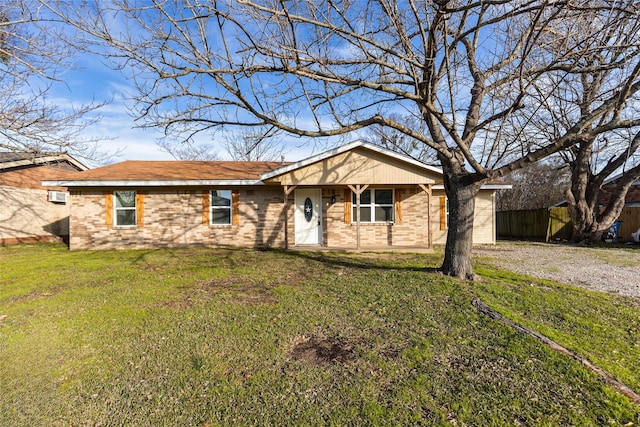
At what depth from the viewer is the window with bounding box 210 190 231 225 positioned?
1210 cm

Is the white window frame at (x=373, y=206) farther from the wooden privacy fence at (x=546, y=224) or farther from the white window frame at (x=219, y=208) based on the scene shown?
the wooden privacy fence at (x=546, y=224)

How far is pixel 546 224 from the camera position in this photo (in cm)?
1761

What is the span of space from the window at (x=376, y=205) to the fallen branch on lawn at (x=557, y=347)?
708cm

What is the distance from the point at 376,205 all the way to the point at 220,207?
5767 millimetres

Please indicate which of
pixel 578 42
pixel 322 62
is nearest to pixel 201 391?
pixel 322 62

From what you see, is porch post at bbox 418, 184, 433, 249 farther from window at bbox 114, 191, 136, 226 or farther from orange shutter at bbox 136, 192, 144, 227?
window at bbox 114, 191, 136, 226

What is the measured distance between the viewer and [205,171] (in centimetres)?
1289

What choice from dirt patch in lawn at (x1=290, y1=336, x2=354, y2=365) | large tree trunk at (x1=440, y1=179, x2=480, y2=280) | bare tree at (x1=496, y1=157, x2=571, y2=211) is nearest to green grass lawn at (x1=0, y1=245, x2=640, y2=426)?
dirt patch in lawn at (x1=290, y1=336, x2=354, y2=365)

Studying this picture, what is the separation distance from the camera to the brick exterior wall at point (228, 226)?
1177cm

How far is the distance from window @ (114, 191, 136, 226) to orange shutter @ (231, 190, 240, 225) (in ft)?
11.6

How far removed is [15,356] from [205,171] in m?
9.86

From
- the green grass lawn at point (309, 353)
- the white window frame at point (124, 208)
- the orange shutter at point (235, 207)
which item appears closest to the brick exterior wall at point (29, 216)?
the white window frame at point (124, 208)

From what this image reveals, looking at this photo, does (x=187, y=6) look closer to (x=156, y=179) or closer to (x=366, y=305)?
(x=366, y=305)

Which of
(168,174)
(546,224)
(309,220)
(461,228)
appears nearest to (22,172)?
(168,174)
